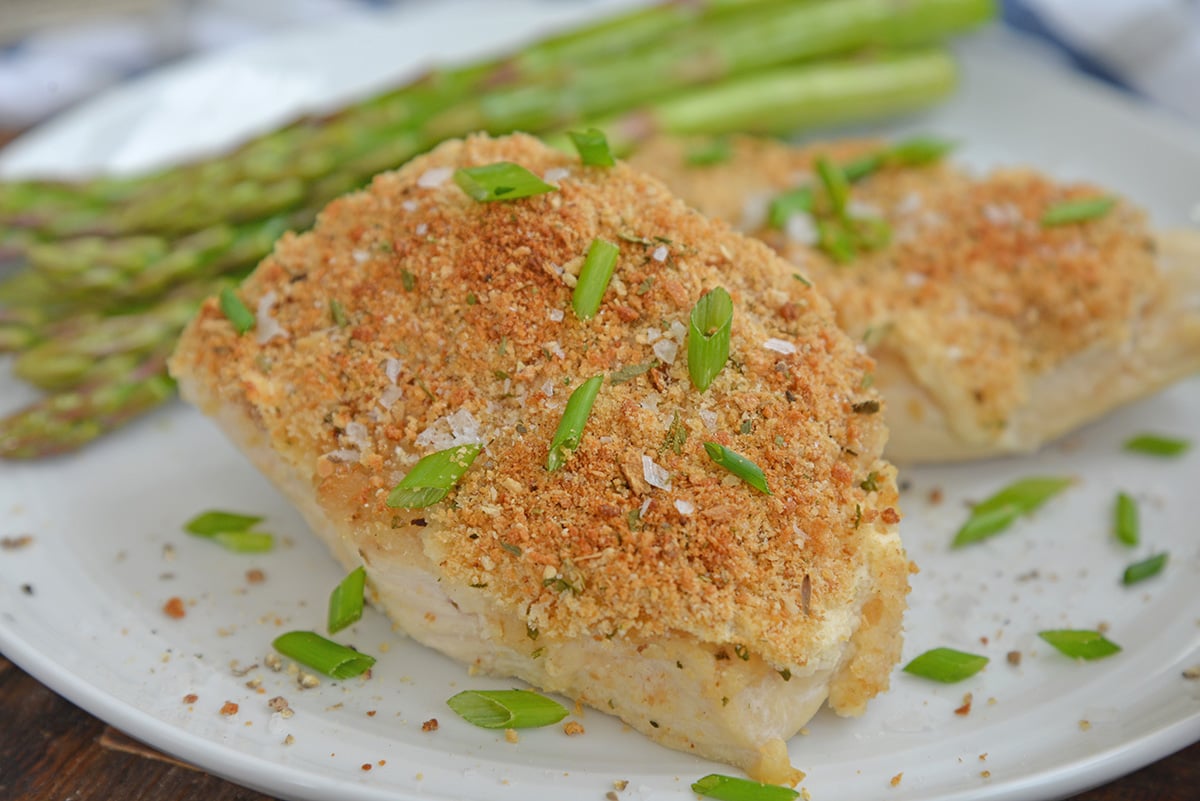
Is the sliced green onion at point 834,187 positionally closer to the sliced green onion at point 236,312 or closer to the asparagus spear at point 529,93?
the asparagus spear at point 529,93

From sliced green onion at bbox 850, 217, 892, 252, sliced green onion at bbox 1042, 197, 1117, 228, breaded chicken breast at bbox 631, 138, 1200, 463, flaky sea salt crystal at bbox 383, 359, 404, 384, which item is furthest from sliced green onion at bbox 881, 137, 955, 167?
flaky sea salt crystal at bbox 383, 359, 404, 384

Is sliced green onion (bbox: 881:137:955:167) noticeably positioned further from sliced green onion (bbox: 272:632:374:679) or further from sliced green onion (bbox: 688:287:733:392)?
sliced green onion (bbox: 272:632:374:679)

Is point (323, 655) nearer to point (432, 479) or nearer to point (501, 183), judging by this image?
point (432, 479)

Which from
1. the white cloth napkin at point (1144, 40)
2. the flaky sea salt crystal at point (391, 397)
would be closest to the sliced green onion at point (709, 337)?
the flaky sea salt crystal at point (391, 397)

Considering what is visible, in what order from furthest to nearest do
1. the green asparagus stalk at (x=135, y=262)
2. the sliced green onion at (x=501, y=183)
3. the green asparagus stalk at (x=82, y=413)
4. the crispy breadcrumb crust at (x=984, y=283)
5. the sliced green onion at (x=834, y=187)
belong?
the green asparagus stalk at (x=135, y=262)
the sliced green onion at (x=834, y=187)
the green asparagus stalk at (x=82, y=413)
the crispy breadcrumb crust at (x=984, y=283)
the sliced green onion at (x=501, y=183)

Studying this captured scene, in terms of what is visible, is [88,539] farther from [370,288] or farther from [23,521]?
[370,288]

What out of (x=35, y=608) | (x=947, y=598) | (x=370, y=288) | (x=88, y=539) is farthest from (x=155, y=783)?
(x=947, y=598)

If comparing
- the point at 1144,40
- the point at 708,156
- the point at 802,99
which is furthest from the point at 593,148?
the point at 1144,40
